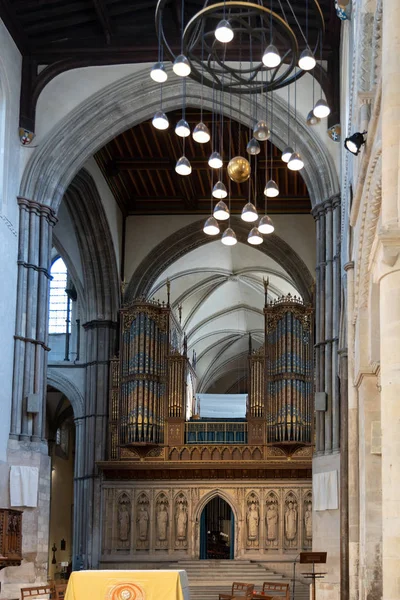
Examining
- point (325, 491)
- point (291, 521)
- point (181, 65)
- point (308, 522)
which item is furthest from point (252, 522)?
point (181, 65)

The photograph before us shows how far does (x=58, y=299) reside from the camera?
2698 centimetres

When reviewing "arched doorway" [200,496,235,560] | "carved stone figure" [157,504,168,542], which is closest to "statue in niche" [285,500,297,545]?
"carved stone figure" [157,504,168,542]

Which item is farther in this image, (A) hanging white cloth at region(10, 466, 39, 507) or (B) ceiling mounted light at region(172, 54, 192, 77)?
(A) hanging white cloth at region(10, 466, 39, 507)

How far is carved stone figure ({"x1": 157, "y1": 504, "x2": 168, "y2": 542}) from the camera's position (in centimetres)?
2208

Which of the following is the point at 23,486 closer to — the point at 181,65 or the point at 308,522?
the point at 308,522

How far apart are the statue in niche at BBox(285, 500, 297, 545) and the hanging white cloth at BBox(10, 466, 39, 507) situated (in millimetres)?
7222

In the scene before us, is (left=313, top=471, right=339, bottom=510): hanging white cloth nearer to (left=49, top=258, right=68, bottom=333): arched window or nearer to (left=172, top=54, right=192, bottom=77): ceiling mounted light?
(left=172, top=54, right=192, bottom=77): ceiling mounted light

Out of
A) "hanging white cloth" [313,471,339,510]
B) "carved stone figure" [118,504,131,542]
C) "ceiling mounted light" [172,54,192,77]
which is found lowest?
"carved stone figure" [118,504,131,542]

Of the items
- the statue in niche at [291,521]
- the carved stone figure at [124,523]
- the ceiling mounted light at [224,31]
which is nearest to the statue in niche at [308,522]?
the statue in niche at [291,521]

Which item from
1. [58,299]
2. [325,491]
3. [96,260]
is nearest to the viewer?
[325,491]

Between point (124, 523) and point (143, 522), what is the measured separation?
0.45 metres

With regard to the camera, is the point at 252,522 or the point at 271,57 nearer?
the point at 271,57

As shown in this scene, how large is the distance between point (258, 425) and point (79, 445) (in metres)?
4.46

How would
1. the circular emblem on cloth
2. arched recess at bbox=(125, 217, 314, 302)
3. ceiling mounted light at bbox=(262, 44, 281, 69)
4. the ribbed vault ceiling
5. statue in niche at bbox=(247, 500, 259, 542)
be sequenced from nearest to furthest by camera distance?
ceiling mounted light at bbox=(262, 44, 281, 69)
the circular emblem on cloth
statue in niche at bbox=(247, 500, 259, 542)
arched recess at bbox=(125, 217, 314, 302)
the ribbed vault ceiling
